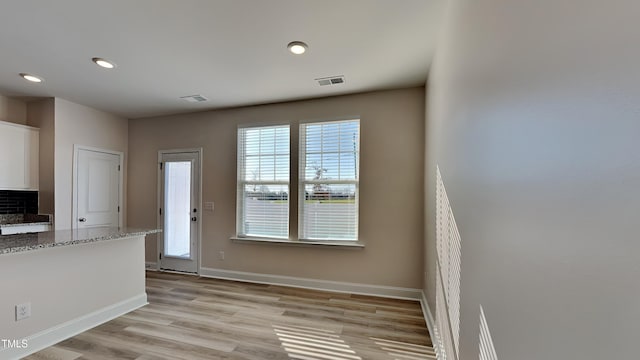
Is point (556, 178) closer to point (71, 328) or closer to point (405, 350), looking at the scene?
point (405, 350)

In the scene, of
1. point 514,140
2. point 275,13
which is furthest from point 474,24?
point 275,13

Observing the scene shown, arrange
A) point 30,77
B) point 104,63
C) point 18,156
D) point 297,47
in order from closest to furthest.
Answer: point 297,47
point 104,63
point 30,77
point 18,156

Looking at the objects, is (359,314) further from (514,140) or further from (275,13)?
(275,13)

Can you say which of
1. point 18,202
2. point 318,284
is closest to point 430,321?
point 318,284

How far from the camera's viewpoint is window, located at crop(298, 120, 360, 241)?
383cm

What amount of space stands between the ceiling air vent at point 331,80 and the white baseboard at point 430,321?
274 centimetres

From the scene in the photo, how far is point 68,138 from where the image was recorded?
4.14 metres

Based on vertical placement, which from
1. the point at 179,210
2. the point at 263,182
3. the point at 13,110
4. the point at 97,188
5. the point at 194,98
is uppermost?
the point at 194,98

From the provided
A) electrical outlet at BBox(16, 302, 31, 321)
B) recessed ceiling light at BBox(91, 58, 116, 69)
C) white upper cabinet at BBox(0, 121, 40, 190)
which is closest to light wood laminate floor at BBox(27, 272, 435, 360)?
electrical outlet at BBox(16, 302, 31, 321)

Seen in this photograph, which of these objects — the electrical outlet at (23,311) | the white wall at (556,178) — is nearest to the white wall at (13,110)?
the electrical outlet at (23,311)

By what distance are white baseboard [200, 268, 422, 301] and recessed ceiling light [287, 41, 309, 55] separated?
2.95m

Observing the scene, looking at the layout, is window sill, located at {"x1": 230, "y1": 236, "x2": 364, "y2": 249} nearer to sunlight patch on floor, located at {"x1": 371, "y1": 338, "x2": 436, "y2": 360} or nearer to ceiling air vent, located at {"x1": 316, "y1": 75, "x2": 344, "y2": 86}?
sunlight patch on floor, located at {"x1": 371, "y1": 338, "x2": 436, "y2": 360}

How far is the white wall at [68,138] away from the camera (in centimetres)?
402

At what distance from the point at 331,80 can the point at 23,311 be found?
3.65m
